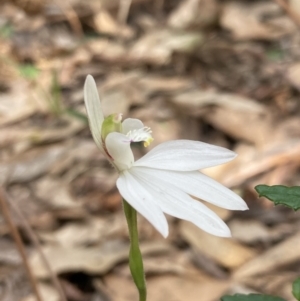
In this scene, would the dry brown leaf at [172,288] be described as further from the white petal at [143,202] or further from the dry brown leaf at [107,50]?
the dry brown leaf at [107,50]

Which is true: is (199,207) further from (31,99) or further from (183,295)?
(31,99)

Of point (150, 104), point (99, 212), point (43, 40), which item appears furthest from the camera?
point (43, 40)

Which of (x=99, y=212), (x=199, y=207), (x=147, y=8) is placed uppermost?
(x=199, y=207)

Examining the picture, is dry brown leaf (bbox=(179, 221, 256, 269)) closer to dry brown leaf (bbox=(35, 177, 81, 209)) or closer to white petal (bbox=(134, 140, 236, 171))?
dry brown leaf (bbox=(35, 177, 81, 209))

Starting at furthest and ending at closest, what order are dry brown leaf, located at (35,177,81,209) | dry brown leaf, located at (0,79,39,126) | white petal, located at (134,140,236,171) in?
1. dry brown leaf, located at (0,79,39,126)
2. dry brown leaf, located at (35,177,81,209)
3. white petal, located at (134,140,236,171)

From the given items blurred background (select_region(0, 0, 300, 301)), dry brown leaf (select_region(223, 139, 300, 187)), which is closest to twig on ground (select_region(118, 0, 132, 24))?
blurred background (select_region(0, 0, 300, 301))

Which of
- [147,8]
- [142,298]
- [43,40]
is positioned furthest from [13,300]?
[147,8]

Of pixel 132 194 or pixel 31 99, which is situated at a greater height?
pixel 132 194
